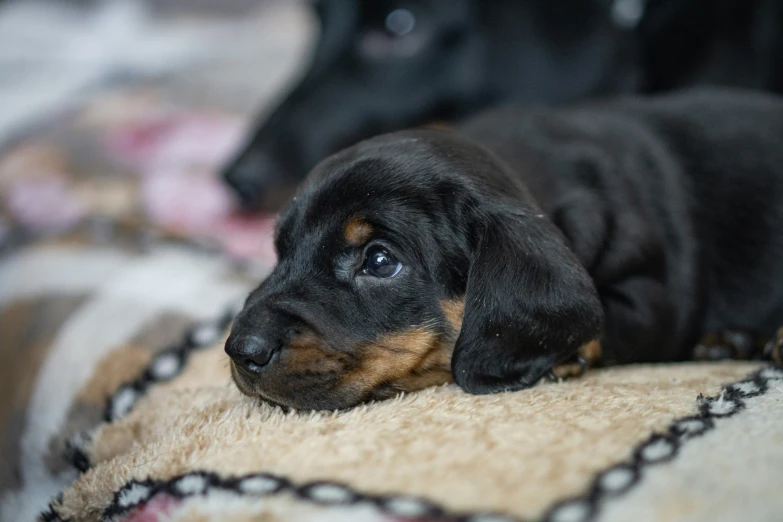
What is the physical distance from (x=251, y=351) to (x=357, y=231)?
44cm

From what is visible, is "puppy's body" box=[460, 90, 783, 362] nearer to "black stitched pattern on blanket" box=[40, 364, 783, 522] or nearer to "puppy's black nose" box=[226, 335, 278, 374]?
"black stitched pattern on blanket" box=[40, 364, 783, 522]

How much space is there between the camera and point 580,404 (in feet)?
5.69

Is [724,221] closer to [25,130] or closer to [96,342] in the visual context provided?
[96,342]

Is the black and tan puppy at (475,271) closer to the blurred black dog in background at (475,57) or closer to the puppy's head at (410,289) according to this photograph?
the puppy's head at (410,289)

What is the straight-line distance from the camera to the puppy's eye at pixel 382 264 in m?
2.03

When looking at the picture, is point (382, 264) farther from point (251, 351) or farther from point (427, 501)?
point (427, 501)

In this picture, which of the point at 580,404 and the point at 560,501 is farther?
the point at 580,404

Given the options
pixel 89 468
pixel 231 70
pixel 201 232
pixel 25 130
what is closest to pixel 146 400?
pixel 89 468

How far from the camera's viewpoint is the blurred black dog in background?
3775mm

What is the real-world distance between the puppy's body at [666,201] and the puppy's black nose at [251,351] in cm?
98

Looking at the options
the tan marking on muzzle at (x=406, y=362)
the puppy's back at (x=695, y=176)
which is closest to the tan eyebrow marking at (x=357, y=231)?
the tan marking on muzzle at (x=406, y=362)

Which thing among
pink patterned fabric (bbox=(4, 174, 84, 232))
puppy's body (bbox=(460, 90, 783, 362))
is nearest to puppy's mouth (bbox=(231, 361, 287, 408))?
puppy's body (bbox=(460, 90, 783, 362))

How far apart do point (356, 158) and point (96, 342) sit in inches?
40.8

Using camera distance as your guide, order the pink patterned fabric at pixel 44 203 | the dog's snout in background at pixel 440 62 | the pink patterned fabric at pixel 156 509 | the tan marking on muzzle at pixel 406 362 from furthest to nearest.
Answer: the dog's snout in background at pixel 440 62, the pink patterned fabric at pixel 44 203, the tan marking on muzzle at pixel 406 362, the pink patterned fabric at pixel 156 509
